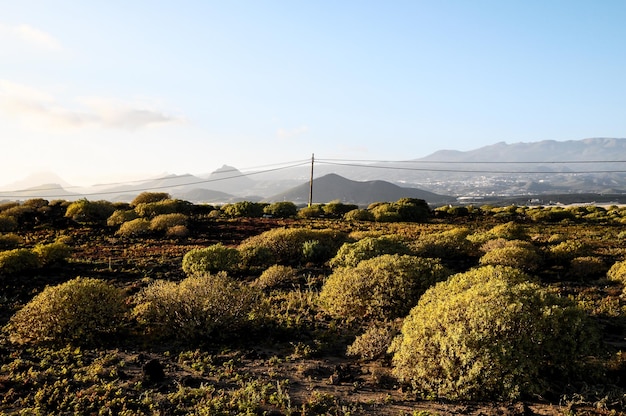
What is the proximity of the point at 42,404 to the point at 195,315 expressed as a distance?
3516mm

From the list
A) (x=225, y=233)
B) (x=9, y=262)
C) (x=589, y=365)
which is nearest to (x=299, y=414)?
(x=589, y=365)

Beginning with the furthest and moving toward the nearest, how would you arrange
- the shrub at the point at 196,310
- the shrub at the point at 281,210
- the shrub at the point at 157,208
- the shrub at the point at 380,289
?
the shrub at the point at 281,210 → the shrub at the point at 157,208 → the shrub at the point at 380,289 → the shrub at the point at 196,310

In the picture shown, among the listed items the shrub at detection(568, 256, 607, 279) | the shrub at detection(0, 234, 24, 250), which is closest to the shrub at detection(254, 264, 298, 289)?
the shrub at detection(568, 256, 607, 279)

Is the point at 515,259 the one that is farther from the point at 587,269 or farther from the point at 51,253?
the point at 51,253

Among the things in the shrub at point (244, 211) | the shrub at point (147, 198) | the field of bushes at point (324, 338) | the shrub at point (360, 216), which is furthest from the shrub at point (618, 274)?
the shrub at point (147, 198)

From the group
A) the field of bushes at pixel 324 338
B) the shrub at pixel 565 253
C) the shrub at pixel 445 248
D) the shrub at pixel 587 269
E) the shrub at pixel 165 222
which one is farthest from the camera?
the shrub at pixel 165 222

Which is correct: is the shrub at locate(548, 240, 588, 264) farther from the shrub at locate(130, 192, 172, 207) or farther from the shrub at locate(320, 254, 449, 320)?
the shrub at locate(130, 192, 172, 207)

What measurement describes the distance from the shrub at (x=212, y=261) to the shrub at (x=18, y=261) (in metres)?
6.73

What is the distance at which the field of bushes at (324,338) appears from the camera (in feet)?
20.2

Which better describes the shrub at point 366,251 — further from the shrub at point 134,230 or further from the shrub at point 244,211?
the shrub at point 244,211

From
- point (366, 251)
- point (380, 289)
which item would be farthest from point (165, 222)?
point (380, 289)

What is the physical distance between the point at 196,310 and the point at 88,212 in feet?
106

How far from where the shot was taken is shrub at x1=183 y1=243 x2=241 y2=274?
1614 centimetres

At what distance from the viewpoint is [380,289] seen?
10.4 m
